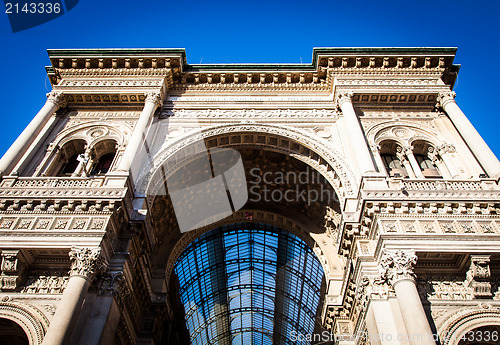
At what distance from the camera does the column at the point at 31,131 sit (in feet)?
49.2

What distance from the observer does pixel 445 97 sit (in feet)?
59.3

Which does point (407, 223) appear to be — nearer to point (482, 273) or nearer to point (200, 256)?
point (482, 273)

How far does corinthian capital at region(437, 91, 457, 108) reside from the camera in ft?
59.0

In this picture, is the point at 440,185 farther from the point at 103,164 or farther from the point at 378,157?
the point at 103,164

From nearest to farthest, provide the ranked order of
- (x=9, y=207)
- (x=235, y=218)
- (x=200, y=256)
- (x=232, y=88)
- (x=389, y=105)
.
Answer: (x=9, y=207) < (x=389, y=105) < (x=232, y=88) < (x=235, y=218) < (x=200, y=256)

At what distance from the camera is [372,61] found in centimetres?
1952

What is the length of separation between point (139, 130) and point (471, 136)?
1405 centimetres

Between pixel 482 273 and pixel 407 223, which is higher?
pixel 407 223

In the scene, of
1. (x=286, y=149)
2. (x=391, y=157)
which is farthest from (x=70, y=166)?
(x=391, y=157)

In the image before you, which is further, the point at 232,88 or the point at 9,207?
the point at 232,88

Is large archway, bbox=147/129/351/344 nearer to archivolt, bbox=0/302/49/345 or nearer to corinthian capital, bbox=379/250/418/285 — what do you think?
corinthian capital, bbox=379/250/418/285

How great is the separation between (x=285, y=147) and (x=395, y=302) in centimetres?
898

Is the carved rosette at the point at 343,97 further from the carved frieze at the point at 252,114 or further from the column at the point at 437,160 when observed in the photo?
the column at the point at 437,160

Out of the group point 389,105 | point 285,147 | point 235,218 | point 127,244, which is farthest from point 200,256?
point 389,105
